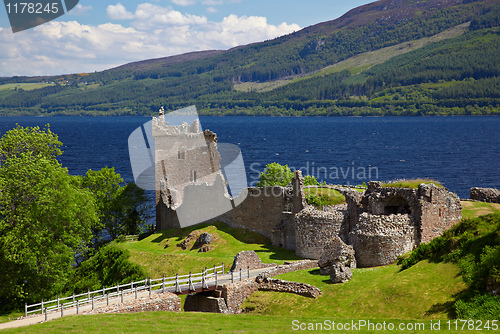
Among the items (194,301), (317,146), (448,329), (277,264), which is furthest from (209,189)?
(317,146)

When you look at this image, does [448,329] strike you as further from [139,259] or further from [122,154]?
[122,154]

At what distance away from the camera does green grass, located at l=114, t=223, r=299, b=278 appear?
46.4m

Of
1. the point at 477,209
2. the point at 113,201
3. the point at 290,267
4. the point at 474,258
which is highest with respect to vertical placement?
the point at 474,258

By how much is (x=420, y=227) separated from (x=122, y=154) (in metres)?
149

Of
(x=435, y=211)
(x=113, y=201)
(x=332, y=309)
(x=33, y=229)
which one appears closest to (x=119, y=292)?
(x=33, y=229)

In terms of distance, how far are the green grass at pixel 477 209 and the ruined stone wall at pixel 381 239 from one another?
255 inches

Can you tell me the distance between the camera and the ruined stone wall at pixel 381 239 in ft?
123

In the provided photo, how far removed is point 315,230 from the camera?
43.2m

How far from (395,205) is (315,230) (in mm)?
6608

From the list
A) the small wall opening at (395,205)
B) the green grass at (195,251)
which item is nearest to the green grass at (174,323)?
the green grass at (195,251)

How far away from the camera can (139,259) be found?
167ft

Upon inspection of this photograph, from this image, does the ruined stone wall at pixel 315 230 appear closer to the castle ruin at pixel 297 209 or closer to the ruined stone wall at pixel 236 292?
the castle ruin at pixel 297 209

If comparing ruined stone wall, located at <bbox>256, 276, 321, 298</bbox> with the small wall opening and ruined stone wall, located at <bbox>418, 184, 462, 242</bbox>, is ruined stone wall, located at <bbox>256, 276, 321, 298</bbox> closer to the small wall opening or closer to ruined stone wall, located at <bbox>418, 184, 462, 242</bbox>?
ruined stone wall, located at <bbox>418, 184, 462, 242</bbox>

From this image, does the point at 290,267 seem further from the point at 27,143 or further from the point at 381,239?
the point at 27,143
